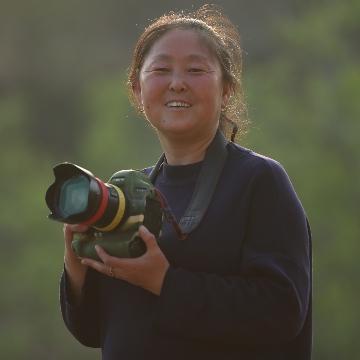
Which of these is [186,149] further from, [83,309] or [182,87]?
[83,309]

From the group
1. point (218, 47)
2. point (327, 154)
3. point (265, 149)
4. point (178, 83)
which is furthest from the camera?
point (327, 154)

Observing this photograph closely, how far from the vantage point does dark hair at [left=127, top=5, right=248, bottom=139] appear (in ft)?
6.23

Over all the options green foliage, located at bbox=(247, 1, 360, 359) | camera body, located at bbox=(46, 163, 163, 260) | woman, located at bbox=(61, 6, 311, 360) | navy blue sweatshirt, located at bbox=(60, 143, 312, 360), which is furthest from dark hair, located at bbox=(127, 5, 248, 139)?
green foliage, located at bbox=(247, 1, 360, 359)

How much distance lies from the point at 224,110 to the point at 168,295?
537 millimetres

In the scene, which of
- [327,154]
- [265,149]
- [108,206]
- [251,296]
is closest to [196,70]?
[108,206]

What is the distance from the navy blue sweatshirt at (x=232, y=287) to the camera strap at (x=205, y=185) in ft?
0.04

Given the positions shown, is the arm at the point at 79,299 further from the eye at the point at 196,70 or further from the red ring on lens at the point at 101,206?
the eye at the point at 196,70

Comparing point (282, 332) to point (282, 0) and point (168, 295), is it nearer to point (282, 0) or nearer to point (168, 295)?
point (168, 295)

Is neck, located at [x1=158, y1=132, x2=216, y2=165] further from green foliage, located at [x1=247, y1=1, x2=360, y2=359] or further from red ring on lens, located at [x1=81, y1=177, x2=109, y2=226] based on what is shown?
green foliage, located at [x1=247, y1=1, x2=360, y2=359]

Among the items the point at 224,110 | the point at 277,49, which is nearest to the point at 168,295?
the point at 224,110

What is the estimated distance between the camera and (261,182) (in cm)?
171

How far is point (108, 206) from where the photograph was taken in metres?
1.60

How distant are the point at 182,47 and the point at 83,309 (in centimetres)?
57

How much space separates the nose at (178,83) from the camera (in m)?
1.79
